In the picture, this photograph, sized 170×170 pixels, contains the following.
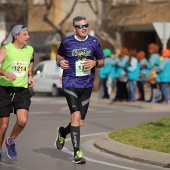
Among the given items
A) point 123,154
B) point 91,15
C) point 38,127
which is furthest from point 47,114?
point 91,15

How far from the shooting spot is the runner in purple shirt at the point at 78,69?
11414mm

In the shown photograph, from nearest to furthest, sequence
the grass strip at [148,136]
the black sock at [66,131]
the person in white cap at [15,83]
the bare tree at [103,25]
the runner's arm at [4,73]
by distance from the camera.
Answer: the runner's arm at [4,73] → the person in white cap at [15,83] → the black sock at [66,131] → the grass strip at [148,136] → the bare tree at [103,25]

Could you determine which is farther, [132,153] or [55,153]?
[55,153]

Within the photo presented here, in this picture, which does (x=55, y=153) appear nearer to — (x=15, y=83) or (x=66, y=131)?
(x=66, y=131)

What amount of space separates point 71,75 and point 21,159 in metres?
1.51

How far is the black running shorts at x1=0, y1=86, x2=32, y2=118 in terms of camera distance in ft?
37.4

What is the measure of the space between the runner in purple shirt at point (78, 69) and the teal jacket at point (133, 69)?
619 inches

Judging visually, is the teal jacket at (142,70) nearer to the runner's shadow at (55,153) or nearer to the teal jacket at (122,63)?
the teal jacket at (122,63)

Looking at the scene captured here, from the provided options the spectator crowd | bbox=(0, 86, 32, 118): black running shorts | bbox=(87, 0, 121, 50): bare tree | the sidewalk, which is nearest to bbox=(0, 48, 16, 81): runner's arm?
bbox=(0, 86, 32, 118): black running shorts

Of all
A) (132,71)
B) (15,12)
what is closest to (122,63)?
(132,71)

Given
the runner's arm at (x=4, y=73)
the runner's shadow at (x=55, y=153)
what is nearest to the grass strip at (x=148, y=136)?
the runner's shadow at (x=55, y=153)

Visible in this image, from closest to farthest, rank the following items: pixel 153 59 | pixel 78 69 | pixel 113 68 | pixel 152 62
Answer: pixel 78 69 < pixel 153 59 < pixel 152 62 < pixel 113 68

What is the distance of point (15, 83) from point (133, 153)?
→ 225 centimetres

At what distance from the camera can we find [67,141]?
1496 centimetres
